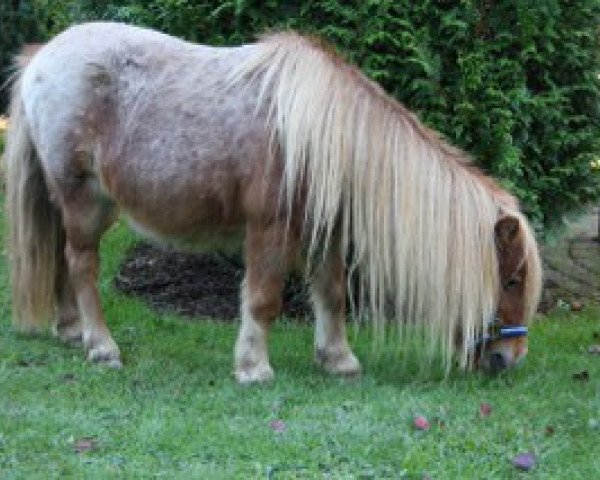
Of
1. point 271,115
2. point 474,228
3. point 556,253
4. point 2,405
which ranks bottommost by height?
point 556,253

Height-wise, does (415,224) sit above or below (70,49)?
below

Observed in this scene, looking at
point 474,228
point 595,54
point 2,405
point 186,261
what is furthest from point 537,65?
point 2,405

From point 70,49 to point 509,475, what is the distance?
3.15 meters

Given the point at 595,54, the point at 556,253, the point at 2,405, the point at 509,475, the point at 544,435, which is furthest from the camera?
the point at 556,253

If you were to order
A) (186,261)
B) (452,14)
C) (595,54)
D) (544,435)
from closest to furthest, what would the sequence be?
(544,435)
(452,14)
(595,54)
(186,261)

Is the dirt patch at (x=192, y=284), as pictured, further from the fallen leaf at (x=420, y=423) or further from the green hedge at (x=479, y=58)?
the fallen leaf at (x=420, y=423)

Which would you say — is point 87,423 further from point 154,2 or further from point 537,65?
point 537,65

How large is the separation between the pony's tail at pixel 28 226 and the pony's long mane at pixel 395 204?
1.57 metres

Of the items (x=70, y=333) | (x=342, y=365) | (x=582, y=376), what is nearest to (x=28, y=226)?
(x=70, y=333)

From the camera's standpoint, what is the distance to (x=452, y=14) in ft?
20.5

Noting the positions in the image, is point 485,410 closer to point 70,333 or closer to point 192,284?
point 70,333

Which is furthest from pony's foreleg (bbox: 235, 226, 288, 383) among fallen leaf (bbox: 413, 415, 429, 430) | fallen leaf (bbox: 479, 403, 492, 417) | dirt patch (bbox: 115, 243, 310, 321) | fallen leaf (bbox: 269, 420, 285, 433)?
dirt patch (bbox: 115, 243, 310, 321)

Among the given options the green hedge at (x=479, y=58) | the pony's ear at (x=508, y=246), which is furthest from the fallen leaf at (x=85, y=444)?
the green hedge at (x=479, y=58)

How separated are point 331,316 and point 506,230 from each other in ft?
3.38
